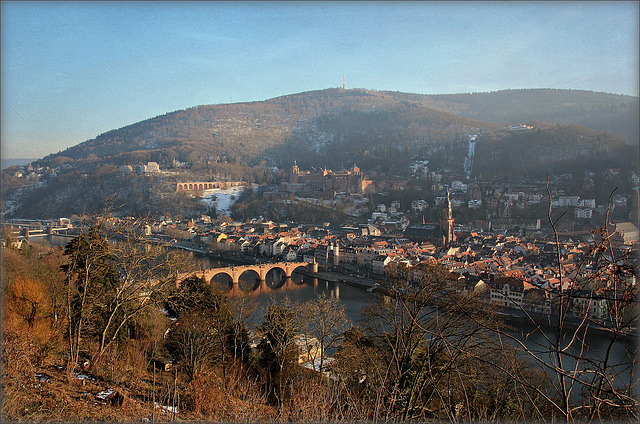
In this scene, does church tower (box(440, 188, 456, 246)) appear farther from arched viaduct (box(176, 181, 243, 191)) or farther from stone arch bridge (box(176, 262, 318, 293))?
arched viaduct (box(176, 181, 243, 191))

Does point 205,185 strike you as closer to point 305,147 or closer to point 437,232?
point 305,147

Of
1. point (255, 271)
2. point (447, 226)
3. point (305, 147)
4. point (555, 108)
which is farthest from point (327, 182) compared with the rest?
point (555, 108)

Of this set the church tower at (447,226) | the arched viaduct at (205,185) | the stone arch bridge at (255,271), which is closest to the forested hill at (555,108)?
the church tower at (447,226)

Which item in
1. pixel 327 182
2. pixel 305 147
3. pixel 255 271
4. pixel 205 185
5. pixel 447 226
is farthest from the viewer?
pixel 305 147

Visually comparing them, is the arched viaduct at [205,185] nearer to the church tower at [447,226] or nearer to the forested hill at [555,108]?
the church tower at [447,226]

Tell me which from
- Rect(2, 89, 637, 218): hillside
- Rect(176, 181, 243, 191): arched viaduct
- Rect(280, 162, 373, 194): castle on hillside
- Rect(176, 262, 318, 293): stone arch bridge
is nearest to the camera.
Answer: Rect(176, 262, 318, 293): stone arch bridge

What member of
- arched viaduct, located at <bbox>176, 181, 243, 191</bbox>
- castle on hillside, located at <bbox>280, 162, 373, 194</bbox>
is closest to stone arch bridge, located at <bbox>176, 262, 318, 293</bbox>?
castle on hillside, located at <bbox>280, 162, 373, 194</bbox>
